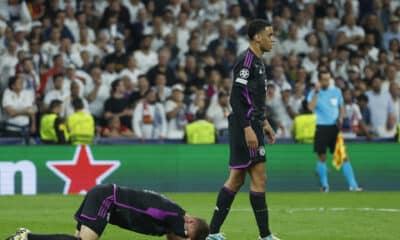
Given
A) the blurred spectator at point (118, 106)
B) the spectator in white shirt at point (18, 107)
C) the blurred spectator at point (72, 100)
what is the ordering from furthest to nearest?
the blurred spectator at point (118, 106), the blurred spectator at point (72, 100), the spectator in white shirt at point (18, 107)

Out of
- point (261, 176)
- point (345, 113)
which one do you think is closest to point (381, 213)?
point (261, 176)

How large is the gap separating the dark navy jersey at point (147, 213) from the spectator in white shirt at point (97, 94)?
1254cm

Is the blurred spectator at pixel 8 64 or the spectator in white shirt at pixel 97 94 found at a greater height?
the blurred spectator at pixel 8 64

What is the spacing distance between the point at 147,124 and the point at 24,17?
13.8 feet

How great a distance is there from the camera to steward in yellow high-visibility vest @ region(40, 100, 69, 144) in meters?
21.8

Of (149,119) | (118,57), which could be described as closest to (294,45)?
(118,57)

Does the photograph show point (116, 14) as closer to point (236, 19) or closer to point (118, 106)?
point (236, 19)

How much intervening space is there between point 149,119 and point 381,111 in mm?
5421

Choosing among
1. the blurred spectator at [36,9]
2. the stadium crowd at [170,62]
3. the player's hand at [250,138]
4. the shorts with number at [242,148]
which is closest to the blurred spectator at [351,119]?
the stadium crowd at [170,62]

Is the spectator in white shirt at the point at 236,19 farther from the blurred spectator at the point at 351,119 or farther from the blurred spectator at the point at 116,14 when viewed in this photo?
the blurred spectator at the point at 351,119

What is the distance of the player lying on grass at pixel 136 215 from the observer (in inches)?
412

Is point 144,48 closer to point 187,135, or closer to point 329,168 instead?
point 187,135

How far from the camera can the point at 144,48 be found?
24.5 metres

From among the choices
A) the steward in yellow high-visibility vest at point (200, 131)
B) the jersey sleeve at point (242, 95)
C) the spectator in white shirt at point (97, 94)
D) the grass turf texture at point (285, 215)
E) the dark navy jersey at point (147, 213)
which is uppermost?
the spectator in white shirt at point (97, 94)
